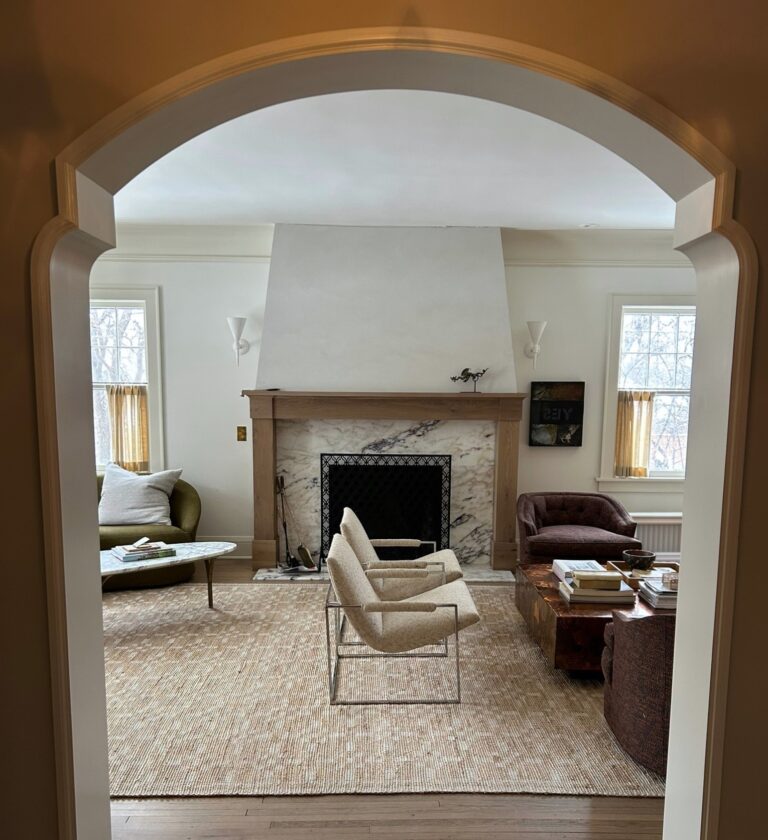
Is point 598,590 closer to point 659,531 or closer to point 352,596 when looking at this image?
point 352,596

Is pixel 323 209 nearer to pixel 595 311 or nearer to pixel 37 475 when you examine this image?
pixel 595 311

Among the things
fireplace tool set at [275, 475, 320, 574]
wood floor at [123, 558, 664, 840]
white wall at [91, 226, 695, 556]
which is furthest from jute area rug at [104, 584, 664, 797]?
white wall at [91, 226, 695, 556]

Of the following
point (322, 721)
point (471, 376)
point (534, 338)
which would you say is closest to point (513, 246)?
point (534, 338)

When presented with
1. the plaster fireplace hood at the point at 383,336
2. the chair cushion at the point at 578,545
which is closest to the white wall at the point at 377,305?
the plaster fireplace hood at the point at 383,336

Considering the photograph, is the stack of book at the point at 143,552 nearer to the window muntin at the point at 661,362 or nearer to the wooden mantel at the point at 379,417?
the wooden mantel at the point at 379,417

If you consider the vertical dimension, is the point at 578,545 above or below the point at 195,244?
below

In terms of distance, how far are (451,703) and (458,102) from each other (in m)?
2.88

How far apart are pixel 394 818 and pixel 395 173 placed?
10.7 feet

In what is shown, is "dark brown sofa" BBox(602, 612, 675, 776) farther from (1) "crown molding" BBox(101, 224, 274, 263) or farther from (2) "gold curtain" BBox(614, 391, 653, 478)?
(1) "crown molding" BBox(101, 224, 274, 263)

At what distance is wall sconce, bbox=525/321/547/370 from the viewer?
552 centimetres

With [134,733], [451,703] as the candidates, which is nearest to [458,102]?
[451,703]

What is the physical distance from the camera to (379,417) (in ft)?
17.6

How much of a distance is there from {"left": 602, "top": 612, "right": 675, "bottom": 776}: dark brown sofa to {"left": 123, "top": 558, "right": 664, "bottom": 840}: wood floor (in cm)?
24

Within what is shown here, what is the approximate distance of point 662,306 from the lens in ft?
18.6
